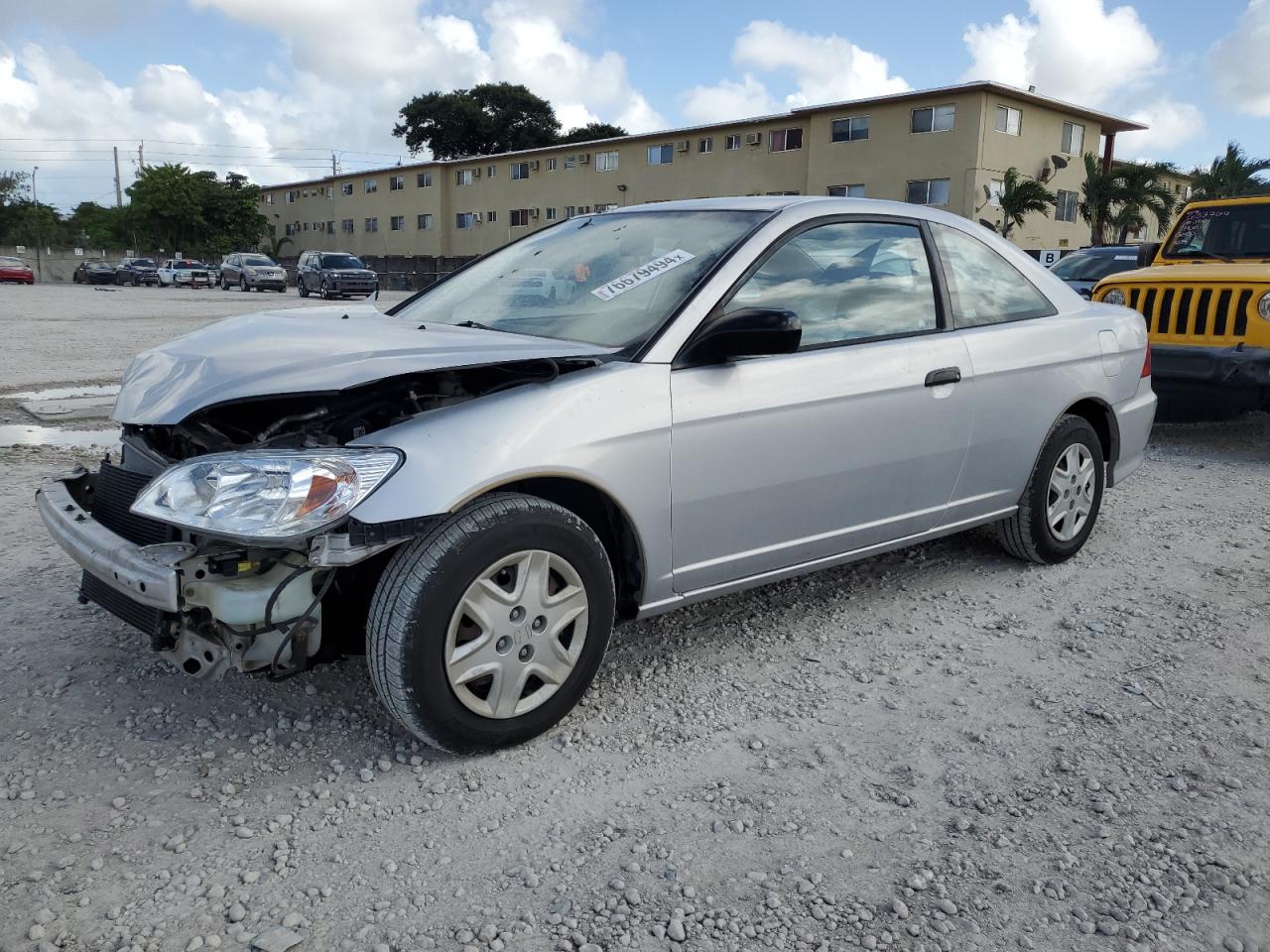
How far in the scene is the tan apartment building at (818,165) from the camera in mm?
33312

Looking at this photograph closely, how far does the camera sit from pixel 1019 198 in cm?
3219

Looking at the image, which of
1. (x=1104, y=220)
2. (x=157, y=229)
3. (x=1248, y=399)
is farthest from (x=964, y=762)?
(x=157, y=229)

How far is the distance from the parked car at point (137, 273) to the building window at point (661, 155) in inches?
991

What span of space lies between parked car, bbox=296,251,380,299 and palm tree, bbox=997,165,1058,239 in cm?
2131

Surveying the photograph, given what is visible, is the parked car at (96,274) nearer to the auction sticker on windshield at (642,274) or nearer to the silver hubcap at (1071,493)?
the auction sticker on windshield at (642,274)

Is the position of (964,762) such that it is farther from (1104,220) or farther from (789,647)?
(1104,220)

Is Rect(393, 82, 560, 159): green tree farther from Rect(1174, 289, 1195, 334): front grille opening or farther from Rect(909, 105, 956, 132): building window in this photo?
Rect(1174, 289, 1195, 334): front grille opening

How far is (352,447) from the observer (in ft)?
8.79

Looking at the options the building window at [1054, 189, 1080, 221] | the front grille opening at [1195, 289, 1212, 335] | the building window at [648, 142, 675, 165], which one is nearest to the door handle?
the front grille opening at [1195, 289, 1212, 335]

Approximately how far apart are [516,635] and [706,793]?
0.68 m

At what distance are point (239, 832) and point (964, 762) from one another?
2.00 metres

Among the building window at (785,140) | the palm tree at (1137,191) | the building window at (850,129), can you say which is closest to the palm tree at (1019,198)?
the palm tree at (1137,191)

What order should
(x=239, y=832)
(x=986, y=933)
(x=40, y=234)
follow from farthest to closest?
(x=40, y=234), (x=239, y=832), (x=986, y=933)

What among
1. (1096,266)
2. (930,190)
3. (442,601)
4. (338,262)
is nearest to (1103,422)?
(442,601)
